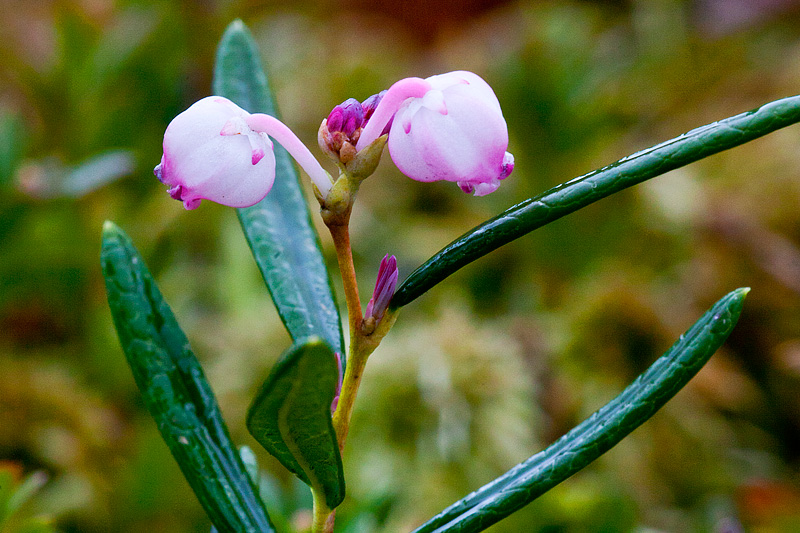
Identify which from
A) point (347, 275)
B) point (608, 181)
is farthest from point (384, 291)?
point (608, 181)

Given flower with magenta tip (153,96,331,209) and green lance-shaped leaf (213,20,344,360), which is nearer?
flower with magenta tip (153,96,331,209)

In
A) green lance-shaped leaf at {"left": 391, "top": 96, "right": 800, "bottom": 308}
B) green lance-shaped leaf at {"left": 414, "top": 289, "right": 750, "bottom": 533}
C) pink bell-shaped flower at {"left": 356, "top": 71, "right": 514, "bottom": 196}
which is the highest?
pink bell-shaped flower at {"left": 356, "top": 71, "right": 514, "bottom": 196}

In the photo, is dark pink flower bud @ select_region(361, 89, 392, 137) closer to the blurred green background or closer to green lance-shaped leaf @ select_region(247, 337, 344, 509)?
green lance-shaped leaf @ select_region(247, 337, 344, 509)

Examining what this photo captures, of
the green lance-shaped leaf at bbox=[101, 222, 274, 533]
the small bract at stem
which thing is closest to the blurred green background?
the green lance-shaped leaf at bbox=[101, 222, 274, 533]

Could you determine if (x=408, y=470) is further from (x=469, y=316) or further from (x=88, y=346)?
(x=88, y=346)

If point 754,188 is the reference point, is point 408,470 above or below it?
below

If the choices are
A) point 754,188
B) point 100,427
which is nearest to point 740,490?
point 754,188

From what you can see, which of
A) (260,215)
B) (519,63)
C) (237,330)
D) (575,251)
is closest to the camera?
(260,215)

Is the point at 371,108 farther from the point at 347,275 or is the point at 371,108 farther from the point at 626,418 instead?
the point at 626,418
